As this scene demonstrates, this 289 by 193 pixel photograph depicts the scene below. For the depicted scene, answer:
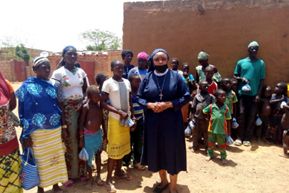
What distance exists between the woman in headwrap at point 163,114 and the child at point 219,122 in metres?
1.43

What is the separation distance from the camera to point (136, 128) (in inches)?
138

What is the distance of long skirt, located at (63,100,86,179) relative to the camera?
9.69 feet

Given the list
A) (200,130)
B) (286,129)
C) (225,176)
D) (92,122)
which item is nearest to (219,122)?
(200,130)

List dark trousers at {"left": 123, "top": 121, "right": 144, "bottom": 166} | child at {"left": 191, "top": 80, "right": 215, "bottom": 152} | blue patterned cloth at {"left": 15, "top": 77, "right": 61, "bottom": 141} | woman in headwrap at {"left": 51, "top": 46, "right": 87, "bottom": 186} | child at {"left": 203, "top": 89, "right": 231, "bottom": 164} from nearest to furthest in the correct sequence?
blue patterned cloth at {"left": 15, "top": 77, "right": 61, "bottom": 141} < woman in headwrap at {"left": 51, "top": 46, "right": 87, "bottom": 186} < dark trousers at {"left": 123, "top": 121, "right": 144, "bottom": 166} < child at {"left": 203, "top": 89, "right": 231, "bottom": 164} < child at {"left": 191, "top": 80, "right": 215, "bottom": 152}

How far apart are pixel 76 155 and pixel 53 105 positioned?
91cm

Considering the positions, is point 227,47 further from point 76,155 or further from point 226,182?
point 76,155

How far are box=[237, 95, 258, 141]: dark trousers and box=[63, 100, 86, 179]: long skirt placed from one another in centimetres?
363

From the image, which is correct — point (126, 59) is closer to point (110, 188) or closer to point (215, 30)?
point (110, 188)

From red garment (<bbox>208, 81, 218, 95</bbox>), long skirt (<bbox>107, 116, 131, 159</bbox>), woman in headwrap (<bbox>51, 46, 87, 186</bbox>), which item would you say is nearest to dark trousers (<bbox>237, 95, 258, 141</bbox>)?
red garment (<bbox>208, 81, 218, 95</bbox>)

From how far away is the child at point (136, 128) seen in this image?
3.42 meters

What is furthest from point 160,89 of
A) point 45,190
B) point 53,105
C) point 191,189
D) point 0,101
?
point 45,190

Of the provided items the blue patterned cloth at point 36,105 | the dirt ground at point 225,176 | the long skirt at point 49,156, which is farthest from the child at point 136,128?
the blue patterned cloth at point 36,105

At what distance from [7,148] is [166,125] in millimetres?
1884

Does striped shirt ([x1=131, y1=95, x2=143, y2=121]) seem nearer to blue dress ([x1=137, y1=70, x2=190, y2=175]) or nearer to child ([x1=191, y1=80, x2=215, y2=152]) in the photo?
blue dress ([x1=137, y1=70, x2=190, y2=175])
